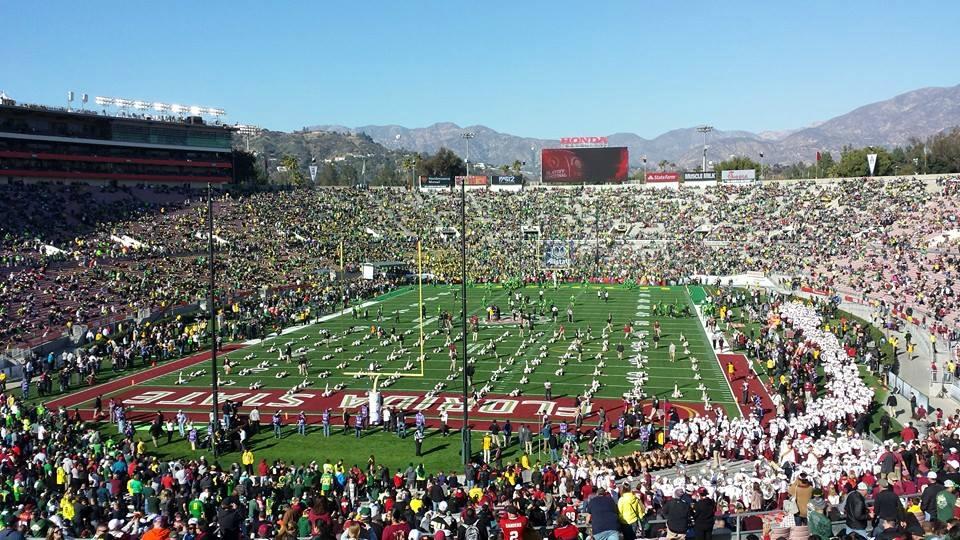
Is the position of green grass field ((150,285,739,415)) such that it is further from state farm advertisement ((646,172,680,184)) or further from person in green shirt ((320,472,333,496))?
state farm advertisement ((646,172,680,184))

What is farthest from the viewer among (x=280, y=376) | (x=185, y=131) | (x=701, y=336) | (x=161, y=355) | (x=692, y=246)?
(x=185, y=131)

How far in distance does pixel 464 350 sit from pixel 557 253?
48305 mm

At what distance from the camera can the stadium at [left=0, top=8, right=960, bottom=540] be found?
43.2 feet

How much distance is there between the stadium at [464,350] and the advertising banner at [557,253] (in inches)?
11.2

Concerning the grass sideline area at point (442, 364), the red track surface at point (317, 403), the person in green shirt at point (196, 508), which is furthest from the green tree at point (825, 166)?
the person in green shirt at point (196, 508)

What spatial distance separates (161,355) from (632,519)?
2816cm

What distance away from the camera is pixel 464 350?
800 inches

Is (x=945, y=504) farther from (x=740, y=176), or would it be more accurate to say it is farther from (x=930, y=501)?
(x=740, y=176)

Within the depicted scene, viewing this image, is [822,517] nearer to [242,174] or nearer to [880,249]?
[880,249]

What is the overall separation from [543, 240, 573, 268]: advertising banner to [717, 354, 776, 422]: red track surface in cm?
3393

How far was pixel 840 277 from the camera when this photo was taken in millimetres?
52562

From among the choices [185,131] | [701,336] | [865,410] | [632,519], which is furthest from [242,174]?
[632,519]

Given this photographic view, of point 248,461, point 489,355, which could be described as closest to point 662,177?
point 489,355

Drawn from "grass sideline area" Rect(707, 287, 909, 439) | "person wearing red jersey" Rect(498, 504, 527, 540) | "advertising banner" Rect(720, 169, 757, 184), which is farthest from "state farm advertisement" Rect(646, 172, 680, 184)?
"person wearing red jersey" Rect(498, 504, 527, 540)
